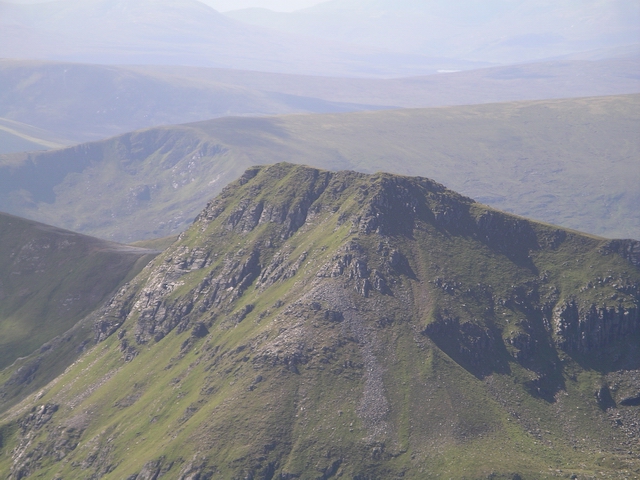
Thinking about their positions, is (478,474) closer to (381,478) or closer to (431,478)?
(431,478)

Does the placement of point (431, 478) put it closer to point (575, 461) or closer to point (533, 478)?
point (533, 478)

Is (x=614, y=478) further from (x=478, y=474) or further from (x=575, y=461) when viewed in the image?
(x=478, y=474)

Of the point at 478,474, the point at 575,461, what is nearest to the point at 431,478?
the point at 478,474

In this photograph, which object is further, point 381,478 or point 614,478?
point 381,478

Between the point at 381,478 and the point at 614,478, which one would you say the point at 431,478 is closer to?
the point at 381,478

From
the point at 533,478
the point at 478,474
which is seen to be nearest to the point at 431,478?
the point at 478,474

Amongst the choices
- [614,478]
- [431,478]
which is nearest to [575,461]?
[614,478]

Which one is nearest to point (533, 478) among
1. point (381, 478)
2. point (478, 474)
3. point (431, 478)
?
point (478, 474)
